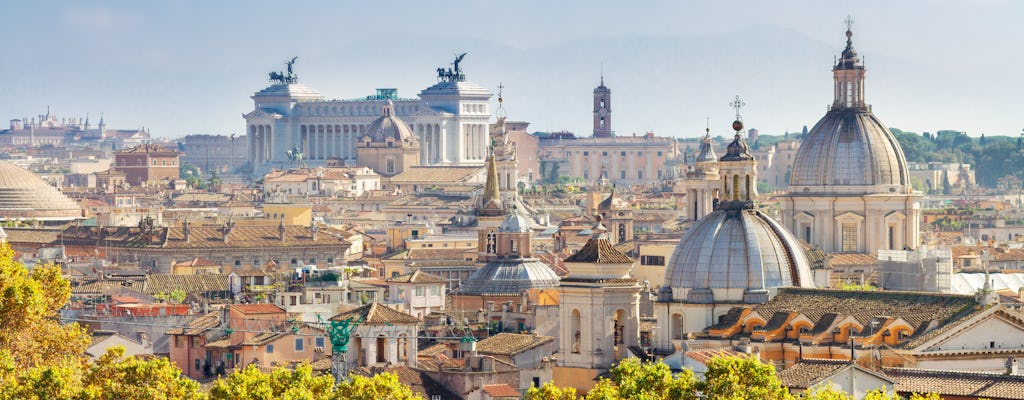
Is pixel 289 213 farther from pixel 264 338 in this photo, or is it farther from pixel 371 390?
pixel 371 390

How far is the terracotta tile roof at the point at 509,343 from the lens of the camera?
66.9 meters

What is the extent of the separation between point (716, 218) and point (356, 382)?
19838mm

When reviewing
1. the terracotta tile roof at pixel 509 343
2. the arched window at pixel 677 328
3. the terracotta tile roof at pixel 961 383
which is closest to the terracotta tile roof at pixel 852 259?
the terracotta tile roof at pixel 509 343

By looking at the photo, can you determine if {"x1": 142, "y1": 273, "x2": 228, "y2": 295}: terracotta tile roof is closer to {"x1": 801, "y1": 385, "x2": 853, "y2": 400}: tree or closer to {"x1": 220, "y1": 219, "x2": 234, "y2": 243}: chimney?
{"x1": 220, "y1": 219, "x2": 234, "y2": 243}: chimney

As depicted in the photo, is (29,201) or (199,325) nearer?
(199,325)

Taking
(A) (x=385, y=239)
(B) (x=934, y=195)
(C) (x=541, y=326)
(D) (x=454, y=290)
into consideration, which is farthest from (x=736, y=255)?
(B) (x=934, y=195)

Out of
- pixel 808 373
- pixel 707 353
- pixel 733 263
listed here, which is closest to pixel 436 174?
pixel 733 263

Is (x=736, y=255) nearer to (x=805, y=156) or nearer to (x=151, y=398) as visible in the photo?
(x=151, y=398)

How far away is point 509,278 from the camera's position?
3415 inches

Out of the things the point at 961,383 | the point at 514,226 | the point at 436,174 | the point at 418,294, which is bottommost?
the point at 961,383

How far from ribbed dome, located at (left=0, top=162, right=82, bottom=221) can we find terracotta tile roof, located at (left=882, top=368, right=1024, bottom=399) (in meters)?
81.3

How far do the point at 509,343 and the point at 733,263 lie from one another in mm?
5256

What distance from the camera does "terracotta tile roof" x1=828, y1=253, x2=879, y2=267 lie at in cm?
8972

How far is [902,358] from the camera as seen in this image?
58344mm
